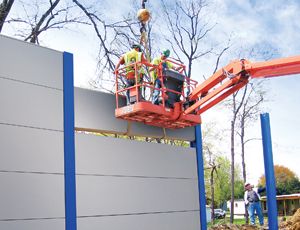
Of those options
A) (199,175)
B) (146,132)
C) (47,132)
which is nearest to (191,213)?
(199,175)

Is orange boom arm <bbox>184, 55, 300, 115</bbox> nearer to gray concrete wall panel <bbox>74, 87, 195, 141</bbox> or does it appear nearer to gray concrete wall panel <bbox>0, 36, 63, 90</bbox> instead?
gray concrete wall panel <bbox>74, 87, 195, 141</bbox>

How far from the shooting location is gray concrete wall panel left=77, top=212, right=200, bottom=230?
8812mm

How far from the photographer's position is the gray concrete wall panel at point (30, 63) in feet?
25.9

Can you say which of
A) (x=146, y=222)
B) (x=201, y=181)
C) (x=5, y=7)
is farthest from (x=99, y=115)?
(x=5, y=7)

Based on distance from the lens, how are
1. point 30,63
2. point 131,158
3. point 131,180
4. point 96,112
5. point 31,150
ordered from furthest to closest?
point 131,158, point 131,180, point 96,112, point 30,63, point 31,150

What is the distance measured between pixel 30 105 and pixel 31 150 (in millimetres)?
1013

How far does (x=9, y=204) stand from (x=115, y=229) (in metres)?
2.96

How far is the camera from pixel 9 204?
24.0 feet

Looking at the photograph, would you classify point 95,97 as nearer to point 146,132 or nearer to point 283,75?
point 146,132

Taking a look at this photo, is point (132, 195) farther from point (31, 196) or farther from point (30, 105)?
point (30, 105)

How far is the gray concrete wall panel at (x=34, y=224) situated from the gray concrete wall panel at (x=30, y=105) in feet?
6.75

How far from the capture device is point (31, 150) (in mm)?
7879

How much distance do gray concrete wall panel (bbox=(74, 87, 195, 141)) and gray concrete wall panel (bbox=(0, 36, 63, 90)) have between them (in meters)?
0.94

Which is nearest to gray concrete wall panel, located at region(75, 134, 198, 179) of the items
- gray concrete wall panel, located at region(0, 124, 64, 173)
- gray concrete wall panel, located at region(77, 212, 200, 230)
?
gray concrete wall panel, located at region(0, 124, 64, 173)
